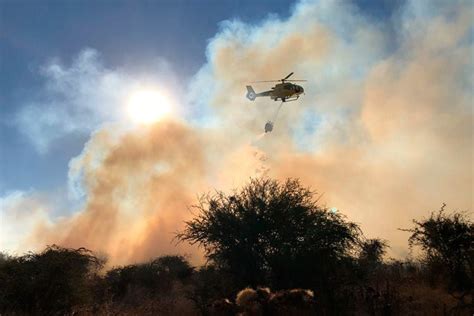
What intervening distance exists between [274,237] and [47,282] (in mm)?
11604

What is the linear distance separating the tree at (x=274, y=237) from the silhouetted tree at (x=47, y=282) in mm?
5893

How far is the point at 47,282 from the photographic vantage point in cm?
2038

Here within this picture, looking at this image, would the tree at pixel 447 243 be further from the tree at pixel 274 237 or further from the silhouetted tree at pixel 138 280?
the silhouetted tree at pixel 138 280

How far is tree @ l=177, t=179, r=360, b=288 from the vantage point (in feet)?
70.1

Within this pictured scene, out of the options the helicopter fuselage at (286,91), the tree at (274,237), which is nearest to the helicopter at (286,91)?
the helicopter fuselage at (286,91)

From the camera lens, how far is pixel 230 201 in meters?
24.7

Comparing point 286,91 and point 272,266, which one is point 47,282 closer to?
point 272,266

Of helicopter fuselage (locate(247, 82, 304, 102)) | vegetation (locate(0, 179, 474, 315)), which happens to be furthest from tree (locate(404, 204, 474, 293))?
helicopter fuselage (locate(247, 82, 304, 102))

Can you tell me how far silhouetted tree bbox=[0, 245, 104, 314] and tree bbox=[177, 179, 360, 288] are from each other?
5893 millimetres

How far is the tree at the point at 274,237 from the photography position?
70.1ft

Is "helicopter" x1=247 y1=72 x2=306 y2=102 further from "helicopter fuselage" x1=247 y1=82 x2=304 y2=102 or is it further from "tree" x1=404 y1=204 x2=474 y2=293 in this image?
"tree" x1=404 y1=204 x2=474 y2=293

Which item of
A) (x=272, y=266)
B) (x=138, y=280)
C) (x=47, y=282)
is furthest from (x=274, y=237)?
(x=138, y=280)

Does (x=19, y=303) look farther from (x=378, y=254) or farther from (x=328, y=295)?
(x=378, y=254)

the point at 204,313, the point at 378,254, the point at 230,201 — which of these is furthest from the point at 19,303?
the point at 378,254
